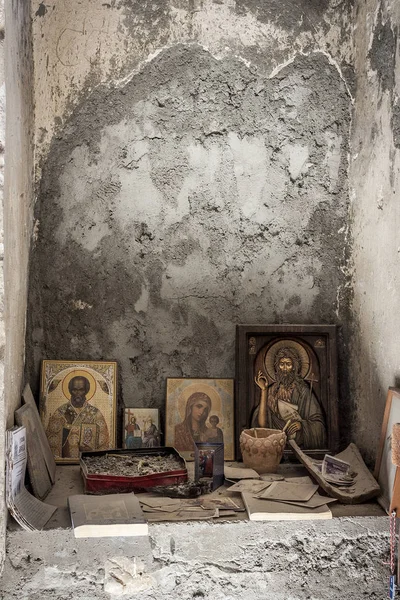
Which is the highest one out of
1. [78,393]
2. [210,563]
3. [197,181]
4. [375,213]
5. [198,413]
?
[197,181]

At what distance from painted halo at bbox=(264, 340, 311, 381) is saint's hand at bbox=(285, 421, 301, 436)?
0.22 m

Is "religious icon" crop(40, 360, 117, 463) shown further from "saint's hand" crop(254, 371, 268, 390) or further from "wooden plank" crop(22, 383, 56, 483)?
"saint's hand" crop(254, 371, 268, 390)

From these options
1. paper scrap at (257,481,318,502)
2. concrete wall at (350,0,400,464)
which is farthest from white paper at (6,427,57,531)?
concrete wall at (350,0,400,464)

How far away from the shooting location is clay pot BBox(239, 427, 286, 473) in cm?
299

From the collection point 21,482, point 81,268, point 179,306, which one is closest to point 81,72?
point 81,268

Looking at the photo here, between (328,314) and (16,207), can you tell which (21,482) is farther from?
(328,314)

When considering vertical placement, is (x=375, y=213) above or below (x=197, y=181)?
below

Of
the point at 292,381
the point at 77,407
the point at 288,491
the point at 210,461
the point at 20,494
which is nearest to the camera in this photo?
the point at 20,494

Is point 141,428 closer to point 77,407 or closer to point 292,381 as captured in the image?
point 77,407

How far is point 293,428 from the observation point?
10.8 ft

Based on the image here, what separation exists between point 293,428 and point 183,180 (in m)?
1.28

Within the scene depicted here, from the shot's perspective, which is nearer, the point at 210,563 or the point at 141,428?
the point at 210,563

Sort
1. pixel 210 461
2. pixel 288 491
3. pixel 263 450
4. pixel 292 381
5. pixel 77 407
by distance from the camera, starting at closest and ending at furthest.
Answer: pixel 288 491 < pixel 210 461 < pixel 263 450 < pixel 77 407 < pixel 292 381

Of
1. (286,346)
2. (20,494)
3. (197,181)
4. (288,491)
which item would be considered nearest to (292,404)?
(286,346)
